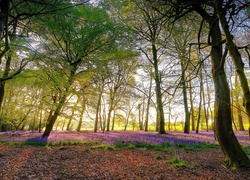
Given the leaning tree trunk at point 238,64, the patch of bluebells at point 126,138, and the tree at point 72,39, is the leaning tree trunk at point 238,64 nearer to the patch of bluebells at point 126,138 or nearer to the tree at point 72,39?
the tree at point 72,39

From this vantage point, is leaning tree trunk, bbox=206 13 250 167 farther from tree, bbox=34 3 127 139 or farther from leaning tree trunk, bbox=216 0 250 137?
tree, bbox=34 3 127 139

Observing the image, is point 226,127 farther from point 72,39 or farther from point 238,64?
point 72,39

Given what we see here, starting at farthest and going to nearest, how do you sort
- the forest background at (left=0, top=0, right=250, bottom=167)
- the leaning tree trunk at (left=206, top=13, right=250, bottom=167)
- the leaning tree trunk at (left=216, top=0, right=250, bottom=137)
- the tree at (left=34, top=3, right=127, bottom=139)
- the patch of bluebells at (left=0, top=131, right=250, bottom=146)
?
the patch of bluebells at (left=0, top=131, right=250, bottom=146)
the tree at (left=34, top=3, right=127, bottom=139)
the leaning tree trunk at (left=206, top=13, right=250, bottom=167)
the forest background at (left=0, top=0, right=250, bottom=167)
the leaning tree trunk at (left=216, top=0, right=250, bottom=137)

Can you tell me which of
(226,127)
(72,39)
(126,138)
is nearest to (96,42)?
(72,39)

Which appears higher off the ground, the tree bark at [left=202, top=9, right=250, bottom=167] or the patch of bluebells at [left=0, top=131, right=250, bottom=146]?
the tree bark at [left=202, top=9, right=250, bottom=167]

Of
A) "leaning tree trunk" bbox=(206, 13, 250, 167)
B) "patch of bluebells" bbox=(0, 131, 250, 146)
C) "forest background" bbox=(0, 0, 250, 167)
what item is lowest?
"patch of bluebells" bbox=(0, 131, 250, 146)

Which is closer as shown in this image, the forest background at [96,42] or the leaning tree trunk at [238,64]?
the leaning tree trunk at [238,64]

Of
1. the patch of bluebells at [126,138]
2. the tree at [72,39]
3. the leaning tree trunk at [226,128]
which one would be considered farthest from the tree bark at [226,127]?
the patch of bluebells at [126,138]

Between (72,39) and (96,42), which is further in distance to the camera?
(96,42)

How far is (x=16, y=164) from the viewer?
4.74 metres

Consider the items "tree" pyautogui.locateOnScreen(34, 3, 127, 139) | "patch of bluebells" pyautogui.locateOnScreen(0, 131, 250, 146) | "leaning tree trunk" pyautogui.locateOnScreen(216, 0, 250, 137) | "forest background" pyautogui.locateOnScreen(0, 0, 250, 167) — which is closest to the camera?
"leaning tree trunk" pyautogui.locateOnScreen(216, 0, 250, 137)

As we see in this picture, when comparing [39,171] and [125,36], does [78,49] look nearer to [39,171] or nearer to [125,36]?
[125,36]

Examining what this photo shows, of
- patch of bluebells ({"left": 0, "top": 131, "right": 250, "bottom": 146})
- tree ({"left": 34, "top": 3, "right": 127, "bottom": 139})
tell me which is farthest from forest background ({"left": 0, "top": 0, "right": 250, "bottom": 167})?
patch of bluebells ({"left": 0, "top": 131, "right": 250, "bottom": 146})

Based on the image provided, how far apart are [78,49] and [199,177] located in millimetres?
7218
